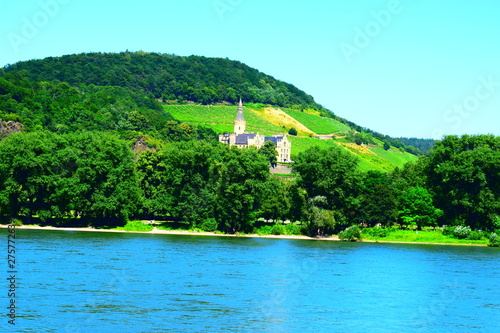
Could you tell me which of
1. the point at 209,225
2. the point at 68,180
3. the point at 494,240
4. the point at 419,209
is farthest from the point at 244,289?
the point at 419,209

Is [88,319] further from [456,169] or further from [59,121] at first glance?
[59,121]

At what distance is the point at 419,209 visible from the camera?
94312 mm

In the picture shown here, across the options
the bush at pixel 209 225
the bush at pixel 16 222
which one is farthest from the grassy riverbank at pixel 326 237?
the bush at pixel 16 222

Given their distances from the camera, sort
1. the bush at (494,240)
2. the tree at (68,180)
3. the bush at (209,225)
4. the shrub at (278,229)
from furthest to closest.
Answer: the shrub at (278,229) < the bush at (209,225) < the tree at (68,180) < the bush at (494,240)

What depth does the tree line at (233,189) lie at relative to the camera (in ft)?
294

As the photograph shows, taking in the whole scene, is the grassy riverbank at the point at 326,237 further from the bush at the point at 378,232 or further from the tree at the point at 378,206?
the tree at the point at 378,206

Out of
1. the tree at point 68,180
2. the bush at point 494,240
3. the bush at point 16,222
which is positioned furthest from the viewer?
the tree at point 68,180

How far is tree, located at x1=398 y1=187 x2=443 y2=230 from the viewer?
93.6 metres

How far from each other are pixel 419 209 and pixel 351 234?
456 inches

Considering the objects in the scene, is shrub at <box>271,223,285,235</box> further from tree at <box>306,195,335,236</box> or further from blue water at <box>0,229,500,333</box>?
blue water at <box>0,229,500,333</box>

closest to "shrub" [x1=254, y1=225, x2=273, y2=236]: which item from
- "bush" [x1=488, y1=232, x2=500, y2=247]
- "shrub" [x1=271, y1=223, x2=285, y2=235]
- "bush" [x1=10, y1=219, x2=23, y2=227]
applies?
"shrub" [x1=271, y1=223, x2=285, y2=235]

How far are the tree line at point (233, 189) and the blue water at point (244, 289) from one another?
59.8 ft

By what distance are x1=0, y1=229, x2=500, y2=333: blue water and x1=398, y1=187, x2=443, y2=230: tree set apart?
2171cm

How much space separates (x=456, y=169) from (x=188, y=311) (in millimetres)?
63762
